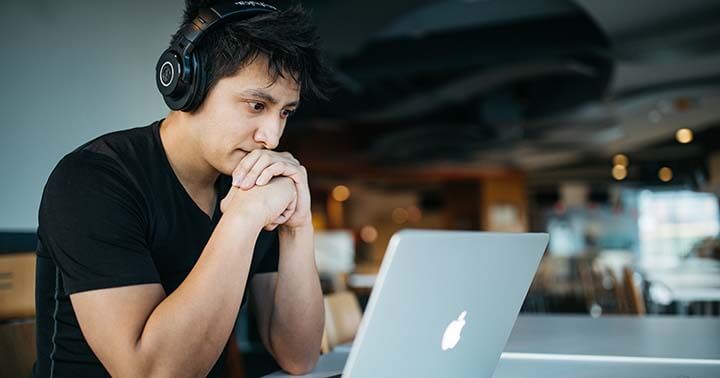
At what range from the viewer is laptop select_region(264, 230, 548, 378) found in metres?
0.87

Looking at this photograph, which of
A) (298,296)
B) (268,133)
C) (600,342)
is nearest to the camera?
(268,133)

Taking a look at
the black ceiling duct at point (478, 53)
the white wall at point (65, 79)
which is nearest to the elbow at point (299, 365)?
the white wall at point (65, 79)

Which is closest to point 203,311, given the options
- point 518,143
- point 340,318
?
point 340,318

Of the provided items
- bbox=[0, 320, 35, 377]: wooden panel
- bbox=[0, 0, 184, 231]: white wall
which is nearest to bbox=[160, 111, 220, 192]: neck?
bbox=[0, 320, 35, 377]: wooden panel

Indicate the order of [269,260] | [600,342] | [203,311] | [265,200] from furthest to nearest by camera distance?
[600,342] < [269,260] < [265,200] < [203,311]

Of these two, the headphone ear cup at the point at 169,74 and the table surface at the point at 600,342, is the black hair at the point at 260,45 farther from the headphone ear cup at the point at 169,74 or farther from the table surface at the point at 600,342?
the table surface at the point at 600,342

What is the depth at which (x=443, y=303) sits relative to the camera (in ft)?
3.26

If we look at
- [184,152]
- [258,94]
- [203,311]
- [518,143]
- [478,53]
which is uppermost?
[478,53]

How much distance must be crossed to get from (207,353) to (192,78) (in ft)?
1.75

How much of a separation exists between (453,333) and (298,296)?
1.70ft

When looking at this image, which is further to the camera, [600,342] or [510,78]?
[510,78]

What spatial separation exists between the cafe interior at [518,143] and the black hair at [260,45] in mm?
256

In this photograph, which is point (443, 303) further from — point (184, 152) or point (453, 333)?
point (184, 152)

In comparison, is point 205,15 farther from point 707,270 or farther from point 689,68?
point 689,68
